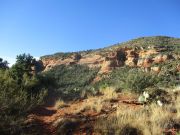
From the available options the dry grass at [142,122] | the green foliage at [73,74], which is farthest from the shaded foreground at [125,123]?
the green foliage at [73,74]

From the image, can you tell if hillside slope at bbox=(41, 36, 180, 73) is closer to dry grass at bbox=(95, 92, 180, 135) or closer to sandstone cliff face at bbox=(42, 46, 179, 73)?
sandstone cliff face at bbox=(42, 46, 179, 73)

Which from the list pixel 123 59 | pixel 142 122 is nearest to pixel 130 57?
pixel 123 59

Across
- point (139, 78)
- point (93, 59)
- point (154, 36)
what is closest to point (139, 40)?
point (154, 36)

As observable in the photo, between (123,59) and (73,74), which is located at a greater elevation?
(123,59)

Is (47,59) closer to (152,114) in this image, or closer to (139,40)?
(139,40)

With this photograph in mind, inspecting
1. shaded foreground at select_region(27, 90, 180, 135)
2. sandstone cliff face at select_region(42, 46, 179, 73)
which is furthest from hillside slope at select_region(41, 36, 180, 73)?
shaded foreground at select_region(27, 90, 180, 135)

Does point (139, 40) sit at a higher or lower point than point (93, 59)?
higher

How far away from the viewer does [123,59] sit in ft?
182

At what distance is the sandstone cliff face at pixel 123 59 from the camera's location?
49.2 metres

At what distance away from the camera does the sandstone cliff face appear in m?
49.2

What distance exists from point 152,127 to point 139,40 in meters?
62.6

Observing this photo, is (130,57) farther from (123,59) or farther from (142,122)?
(142,122)

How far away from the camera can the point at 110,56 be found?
55531mm

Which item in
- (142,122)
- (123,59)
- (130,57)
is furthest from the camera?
(123,59)
